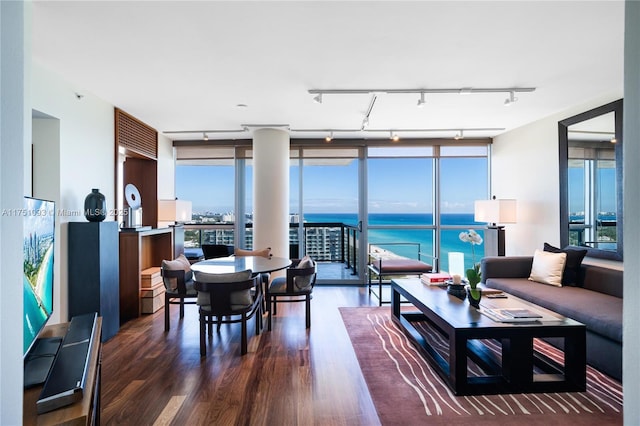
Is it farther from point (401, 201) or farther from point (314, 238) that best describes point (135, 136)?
point (401, 201)

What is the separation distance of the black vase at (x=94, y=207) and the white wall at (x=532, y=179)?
542 centimetres

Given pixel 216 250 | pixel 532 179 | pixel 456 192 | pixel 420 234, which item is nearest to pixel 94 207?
pixel 216 250

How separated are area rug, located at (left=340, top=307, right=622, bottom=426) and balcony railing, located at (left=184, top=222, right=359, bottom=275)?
3151 mm

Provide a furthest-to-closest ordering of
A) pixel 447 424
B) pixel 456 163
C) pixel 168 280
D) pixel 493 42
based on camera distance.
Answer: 1. pixel 456 163
2. pixel 168 280
3. pixel 493 42
4. pixel 447 424

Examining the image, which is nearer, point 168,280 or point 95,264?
point 95,264

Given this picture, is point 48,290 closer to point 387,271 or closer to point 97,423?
point 97,423

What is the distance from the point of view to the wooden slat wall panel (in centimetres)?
397

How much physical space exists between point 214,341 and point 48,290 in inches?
67.6

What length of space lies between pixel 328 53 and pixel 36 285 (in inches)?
94.1

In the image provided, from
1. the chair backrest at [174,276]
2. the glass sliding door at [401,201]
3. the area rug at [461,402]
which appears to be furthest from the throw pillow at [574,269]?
the chair backrest at [174,276]

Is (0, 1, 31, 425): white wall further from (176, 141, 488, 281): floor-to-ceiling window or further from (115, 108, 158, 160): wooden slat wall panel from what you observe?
(176, 141, 488, 281): floor-to-ceiling window

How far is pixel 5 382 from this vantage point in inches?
28.4

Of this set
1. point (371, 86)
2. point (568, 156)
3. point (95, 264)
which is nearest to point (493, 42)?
point (371, 86)

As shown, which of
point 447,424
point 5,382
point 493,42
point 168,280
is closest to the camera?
point 5,382
